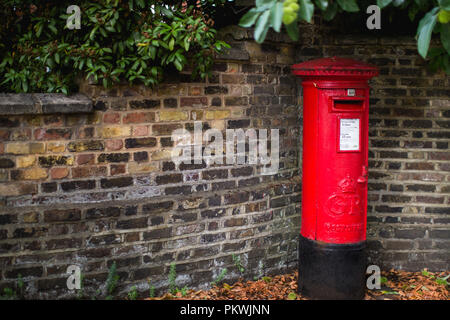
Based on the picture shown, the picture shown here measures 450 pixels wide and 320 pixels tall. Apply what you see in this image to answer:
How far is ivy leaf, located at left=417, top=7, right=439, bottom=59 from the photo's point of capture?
245 cm

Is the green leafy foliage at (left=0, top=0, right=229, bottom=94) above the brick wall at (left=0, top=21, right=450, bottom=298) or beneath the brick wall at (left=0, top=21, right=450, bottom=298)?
above

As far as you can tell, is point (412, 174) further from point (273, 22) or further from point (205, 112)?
point (273, 22)

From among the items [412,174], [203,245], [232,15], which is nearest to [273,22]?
[203,245]

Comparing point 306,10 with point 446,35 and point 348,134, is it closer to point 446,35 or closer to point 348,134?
point 446,35

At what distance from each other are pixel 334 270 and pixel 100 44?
2560 millimetres

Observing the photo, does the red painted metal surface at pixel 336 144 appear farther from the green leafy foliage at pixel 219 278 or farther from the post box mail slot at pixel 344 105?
the green leafy foliage at pixel 219 278

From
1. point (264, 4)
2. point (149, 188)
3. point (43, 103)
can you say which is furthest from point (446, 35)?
point (43, 103)

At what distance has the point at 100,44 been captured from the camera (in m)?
3.53

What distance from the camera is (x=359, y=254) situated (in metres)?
3.81

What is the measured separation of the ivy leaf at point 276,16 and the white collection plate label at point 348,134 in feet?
4.95

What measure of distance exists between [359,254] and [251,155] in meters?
1.21

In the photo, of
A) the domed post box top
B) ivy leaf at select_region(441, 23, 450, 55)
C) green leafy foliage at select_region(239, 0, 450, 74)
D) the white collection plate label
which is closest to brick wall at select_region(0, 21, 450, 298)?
the domed post box top

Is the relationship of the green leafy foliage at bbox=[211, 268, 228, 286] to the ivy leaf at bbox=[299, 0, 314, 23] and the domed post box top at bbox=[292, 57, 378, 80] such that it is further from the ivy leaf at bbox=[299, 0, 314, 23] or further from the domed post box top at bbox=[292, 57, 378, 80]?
the ivy leaf at bbox=[299, 0, 314, 23]

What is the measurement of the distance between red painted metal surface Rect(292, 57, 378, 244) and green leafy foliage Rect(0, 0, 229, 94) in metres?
0.84
